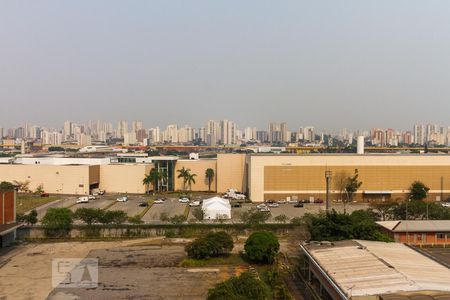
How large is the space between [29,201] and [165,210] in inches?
273

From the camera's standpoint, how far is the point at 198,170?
26.8 meters

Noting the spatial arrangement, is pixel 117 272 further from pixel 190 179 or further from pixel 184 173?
pixel 190 179

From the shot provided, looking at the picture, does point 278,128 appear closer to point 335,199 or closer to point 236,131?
point 236,131

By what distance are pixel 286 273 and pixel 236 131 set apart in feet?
243

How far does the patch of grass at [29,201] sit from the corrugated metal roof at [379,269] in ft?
47.6

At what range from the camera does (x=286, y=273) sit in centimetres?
1127

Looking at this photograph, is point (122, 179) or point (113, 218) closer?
point (113, 218)

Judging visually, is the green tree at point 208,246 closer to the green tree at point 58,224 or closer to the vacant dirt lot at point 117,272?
the vacant dirt lot at point 117,272

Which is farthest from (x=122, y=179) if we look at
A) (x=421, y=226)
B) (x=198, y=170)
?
(x=421, y=226)

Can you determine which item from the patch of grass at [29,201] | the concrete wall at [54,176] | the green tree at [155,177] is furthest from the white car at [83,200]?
the green tree at [155,177]

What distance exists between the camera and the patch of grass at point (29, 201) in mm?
20594

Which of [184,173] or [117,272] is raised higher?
[184,173]

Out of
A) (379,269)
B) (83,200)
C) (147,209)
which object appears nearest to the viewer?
(379,269)

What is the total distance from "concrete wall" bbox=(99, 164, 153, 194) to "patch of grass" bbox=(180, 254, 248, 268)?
1378 centimetres
